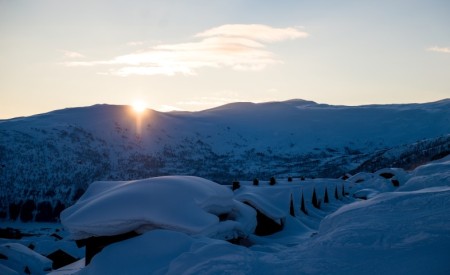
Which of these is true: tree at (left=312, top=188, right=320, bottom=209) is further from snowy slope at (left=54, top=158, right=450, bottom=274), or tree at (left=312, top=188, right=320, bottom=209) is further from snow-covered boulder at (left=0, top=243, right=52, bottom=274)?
snowy slope at (left=54, top=158, right=450, bottom=274)

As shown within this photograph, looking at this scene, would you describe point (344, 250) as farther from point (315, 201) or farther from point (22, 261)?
point (315, 201)

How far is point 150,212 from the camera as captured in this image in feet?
30.2

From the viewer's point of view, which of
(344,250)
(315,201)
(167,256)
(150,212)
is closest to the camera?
(344,250)

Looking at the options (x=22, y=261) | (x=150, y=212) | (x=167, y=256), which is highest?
(x=150, y=212)

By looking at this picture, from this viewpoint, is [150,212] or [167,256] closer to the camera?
[167,256]

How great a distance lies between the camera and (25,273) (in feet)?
92.0

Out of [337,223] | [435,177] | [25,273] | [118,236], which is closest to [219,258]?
[337,223]

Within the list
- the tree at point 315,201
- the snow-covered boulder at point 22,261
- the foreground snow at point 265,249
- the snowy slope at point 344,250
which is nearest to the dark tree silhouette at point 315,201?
the tree at point 315,201

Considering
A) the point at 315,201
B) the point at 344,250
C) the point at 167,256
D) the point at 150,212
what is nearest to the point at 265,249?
the point at 150,212

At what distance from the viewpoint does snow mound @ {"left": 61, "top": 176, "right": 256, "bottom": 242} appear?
9.12 metres

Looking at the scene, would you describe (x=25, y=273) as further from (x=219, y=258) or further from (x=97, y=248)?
(x=219, y=258)

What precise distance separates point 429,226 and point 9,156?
169m

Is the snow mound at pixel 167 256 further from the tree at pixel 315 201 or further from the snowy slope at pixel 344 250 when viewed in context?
the tree at pixel 315 201

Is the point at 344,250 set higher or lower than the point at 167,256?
higher
